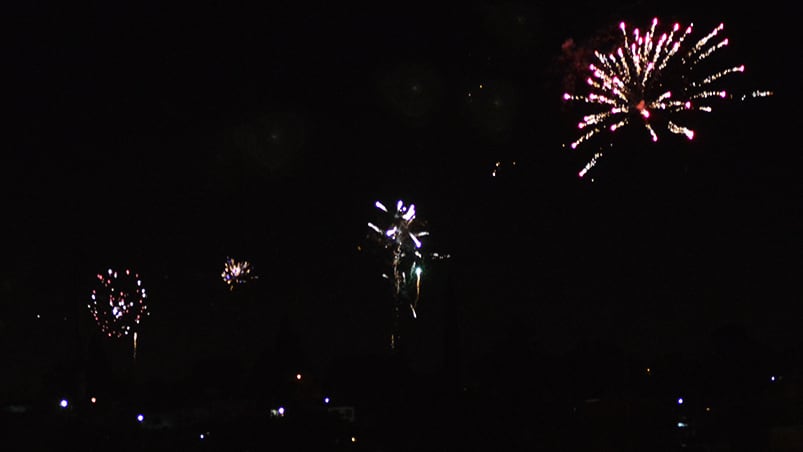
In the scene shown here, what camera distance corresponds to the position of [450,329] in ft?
78.7

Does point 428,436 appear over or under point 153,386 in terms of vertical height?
under

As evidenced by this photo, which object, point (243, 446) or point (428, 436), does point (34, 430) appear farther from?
point (428, 436)

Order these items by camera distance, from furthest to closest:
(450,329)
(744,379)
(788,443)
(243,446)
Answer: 1. (744,379)
2. (450,329)
3. (243,446)
4. (788,443)

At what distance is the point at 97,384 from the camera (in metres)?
68.0

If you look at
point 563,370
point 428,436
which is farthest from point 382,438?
point 563,370

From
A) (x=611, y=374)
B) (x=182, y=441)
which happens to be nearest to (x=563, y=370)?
(x=611, y=374)

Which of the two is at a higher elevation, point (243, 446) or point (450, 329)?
point (450, 329)

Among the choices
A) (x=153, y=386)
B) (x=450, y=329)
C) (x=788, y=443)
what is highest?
(x=153, y=386)

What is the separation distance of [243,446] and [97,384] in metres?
53.1

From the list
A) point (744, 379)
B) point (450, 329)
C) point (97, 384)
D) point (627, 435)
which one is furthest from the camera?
point (97, 384)

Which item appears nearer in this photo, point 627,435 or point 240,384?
point 627,435

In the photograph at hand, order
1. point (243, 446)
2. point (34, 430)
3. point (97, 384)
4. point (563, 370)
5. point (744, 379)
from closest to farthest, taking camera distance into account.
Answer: point (243, 446) → point (34, 430) → point (744, 379) → point (563, 370) → point (97, 384)

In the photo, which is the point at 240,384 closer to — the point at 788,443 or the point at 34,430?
the point at 34,430

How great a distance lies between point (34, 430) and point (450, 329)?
10012 millimetres
